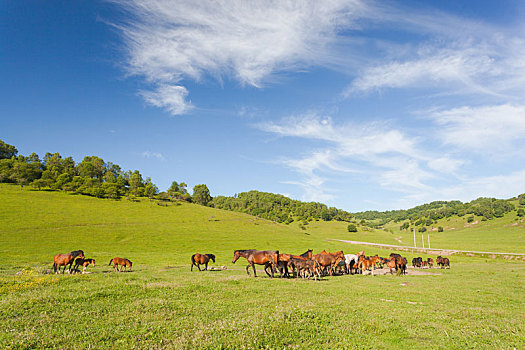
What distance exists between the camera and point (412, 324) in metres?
10.5

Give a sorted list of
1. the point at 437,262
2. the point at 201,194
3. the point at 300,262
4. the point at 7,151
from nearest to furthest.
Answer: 1. the point at 300,262
2. the point at 437,262
3. the point at 7,151
4. the point at 201,194

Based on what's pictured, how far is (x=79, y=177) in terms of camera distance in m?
121

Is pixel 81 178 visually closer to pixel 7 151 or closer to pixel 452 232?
pixel 7 151

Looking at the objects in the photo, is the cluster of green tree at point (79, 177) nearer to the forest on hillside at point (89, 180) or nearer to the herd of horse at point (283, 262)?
the forest on hillside at point (89, 180)

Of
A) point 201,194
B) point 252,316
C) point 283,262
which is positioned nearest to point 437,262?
point 283,262

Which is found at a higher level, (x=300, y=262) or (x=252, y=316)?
(x=300, y=262)

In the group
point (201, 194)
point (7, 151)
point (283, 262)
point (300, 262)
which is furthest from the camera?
point (201, 194)

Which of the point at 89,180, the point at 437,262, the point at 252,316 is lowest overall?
the point at 437,262

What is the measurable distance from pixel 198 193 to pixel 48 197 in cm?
8506

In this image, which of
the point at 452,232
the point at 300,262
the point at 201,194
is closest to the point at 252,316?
the point at 300,262

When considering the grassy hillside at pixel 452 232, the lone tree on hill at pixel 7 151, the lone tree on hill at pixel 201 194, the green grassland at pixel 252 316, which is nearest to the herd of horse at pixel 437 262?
the green grassland at pixel 252 316

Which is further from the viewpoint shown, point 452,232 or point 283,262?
point 452,232

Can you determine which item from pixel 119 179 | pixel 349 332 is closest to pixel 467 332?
pixel 349 332

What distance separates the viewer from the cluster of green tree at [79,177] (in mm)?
113688
